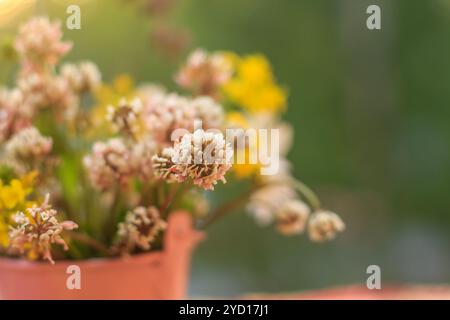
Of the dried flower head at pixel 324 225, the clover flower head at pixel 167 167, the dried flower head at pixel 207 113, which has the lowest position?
the dried flower head at pixel 324 225

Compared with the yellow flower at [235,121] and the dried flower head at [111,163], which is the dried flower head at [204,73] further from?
the dried flower head at [111,163]

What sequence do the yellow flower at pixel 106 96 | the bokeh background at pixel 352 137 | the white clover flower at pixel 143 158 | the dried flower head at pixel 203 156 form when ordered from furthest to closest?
the bokeh background at pixel 352 137 → the yellow flower at pixel 106 96 → the white clover flower at pixel 143 158 → the dried flower head at pixel 203 156

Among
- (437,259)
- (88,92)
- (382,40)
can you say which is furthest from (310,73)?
(88,92)

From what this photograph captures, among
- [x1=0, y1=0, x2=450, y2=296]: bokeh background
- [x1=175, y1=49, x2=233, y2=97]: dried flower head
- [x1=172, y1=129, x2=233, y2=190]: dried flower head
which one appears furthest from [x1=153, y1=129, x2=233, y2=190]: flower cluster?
[x1=0, y1=0, x2=450, y2=296]: bokeh background

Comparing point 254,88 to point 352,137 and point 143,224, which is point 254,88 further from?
point 352,137

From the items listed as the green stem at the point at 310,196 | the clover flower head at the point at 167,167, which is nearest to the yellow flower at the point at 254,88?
the green stem at the point at 310,196

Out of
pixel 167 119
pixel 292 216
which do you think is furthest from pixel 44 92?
pixel 292 216

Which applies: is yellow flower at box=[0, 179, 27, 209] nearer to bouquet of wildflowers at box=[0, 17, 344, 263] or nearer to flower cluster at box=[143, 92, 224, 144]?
bouquet of wildflowers at box=[0, 17, 344, 263]

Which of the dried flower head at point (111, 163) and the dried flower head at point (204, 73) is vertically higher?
the dried flower head at point (204, 73)

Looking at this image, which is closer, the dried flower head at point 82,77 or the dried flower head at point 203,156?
the dried flower head at point 203,156
